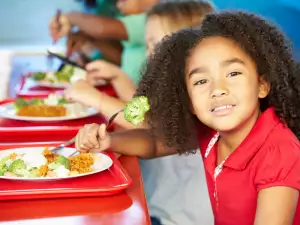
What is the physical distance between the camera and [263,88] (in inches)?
46.9

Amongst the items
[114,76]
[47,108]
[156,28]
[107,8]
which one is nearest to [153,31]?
[156,28]

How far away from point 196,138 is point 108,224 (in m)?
0.53

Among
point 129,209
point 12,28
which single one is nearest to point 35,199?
point 129,209

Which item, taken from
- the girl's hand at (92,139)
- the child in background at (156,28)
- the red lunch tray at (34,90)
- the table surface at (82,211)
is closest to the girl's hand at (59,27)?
the red lunch tray at (34,90)

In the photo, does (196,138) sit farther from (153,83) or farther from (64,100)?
(64,100)

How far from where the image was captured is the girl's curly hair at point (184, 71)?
1.17 metres

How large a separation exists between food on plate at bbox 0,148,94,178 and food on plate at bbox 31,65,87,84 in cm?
98

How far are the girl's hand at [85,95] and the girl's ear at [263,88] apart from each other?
53 cm

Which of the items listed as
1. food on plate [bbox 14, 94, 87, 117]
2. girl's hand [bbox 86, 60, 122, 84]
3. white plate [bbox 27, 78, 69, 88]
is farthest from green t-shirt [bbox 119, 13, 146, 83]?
food on plate [bbox 14, 94, 87, 117]

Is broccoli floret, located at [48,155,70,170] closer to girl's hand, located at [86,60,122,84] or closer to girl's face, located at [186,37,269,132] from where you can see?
girl's face, located at [186,37,269,132]

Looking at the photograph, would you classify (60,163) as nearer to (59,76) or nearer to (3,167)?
(3,167)

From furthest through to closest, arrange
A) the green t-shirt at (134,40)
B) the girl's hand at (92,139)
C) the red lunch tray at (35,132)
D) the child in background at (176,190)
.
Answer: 1. the green t-shirt at (134,40)
2. the child in background at (176,190)
3. the red lunch tray at (35,132)
4. the girl's hand at (92,139)

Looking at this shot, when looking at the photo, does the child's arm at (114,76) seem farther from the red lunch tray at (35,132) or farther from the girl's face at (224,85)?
the girl's face at (224,85)

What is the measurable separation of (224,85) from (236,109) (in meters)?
0.05
